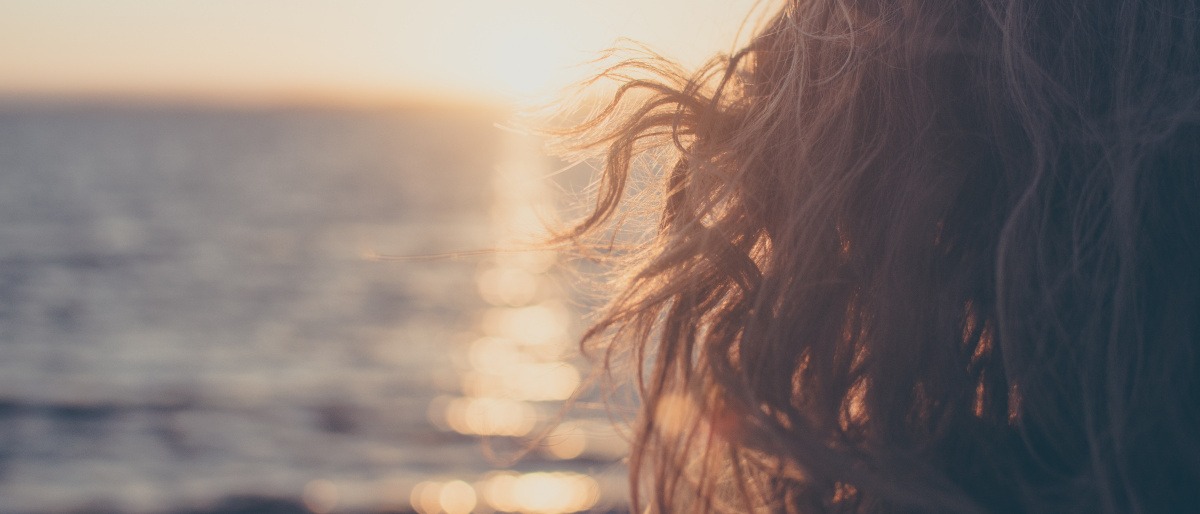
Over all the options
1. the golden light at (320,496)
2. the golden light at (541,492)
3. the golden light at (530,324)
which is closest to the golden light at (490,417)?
the golden light at (541,492)

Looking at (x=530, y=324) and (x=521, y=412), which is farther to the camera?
(x=530, y=324)

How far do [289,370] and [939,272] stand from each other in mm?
14420

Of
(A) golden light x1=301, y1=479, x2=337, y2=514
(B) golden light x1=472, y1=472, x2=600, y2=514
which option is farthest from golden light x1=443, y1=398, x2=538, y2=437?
(A) golden light x1=301, y1=479, x2=337, y2=514

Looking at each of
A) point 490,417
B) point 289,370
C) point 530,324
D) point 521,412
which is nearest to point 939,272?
point 490,417

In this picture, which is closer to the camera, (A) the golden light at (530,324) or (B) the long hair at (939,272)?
(B) the long hair at (939,272)

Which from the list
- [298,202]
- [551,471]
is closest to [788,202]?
[551,471]

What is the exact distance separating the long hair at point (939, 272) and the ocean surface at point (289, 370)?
1.41 feet

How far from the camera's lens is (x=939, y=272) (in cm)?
123

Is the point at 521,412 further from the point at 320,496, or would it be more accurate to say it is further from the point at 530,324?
the point at 530,324

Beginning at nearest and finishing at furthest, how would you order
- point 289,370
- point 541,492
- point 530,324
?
point 541,492, point 289,370, point 530,324

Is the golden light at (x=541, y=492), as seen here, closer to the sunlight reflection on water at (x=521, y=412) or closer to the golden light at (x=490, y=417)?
the sunlight reflection on water at (x=521, y=412)

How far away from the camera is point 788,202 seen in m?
1.33

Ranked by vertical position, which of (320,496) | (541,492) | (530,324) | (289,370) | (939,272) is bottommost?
(939,272)

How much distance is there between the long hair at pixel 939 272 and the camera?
112 centimetres
